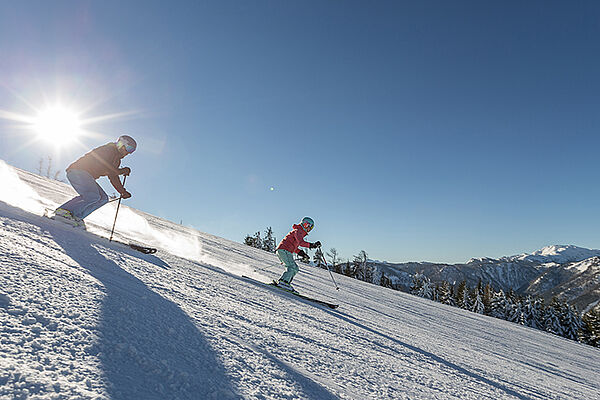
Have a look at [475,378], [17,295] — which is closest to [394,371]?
[475,378]

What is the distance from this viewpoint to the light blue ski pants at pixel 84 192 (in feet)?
18.5

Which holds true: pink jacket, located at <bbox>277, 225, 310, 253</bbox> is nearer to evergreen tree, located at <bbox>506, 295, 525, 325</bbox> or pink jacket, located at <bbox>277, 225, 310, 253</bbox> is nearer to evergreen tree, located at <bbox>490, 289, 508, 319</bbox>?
evergreen tree, located at <bbox>506, 295, 525, 325</bbox>

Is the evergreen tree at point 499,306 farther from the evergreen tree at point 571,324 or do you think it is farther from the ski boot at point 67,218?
the ski boot at point 67,218

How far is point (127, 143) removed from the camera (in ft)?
19.8

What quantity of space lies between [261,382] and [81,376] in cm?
95

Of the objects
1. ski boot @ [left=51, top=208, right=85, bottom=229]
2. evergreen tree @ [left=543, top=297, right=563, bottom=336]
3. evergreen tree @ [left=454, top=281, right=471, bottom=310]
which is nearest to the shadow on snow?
ski boot @ [left=51, top=208, right=85, bottom=229]

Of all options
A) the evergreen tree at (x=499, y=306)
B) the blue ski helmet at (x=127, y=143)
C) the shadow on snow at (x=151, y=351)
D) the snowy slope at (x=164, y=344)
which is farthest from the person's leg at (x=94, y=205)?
the evergreen tree at (x=499, y=306)

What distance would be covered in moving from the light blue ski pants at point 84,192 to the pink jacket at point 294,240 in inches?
166

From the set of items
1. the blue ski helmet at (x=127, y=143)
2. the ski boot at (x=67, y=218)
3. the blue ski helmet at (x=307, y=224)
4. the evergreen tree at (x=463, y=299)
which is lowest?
the evergreen tree at (x=463, y=299)

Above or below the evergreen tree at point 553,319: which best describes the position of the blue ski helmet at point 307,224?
above

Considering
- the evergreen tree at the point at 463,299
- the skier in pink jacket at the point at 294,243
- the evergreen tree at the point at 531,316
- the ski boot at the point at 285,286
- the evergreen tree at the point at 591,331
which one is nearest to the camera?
the ski boot at the point at 285,286

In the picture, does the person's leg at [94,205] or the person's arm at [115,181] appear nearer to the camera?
the person's leg at [94,205]

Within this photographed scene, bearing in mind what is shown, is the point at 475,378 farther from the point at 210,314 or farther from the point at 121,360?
the point at 121,360

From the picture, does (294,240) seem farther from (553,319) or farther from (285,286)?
(553,319)
